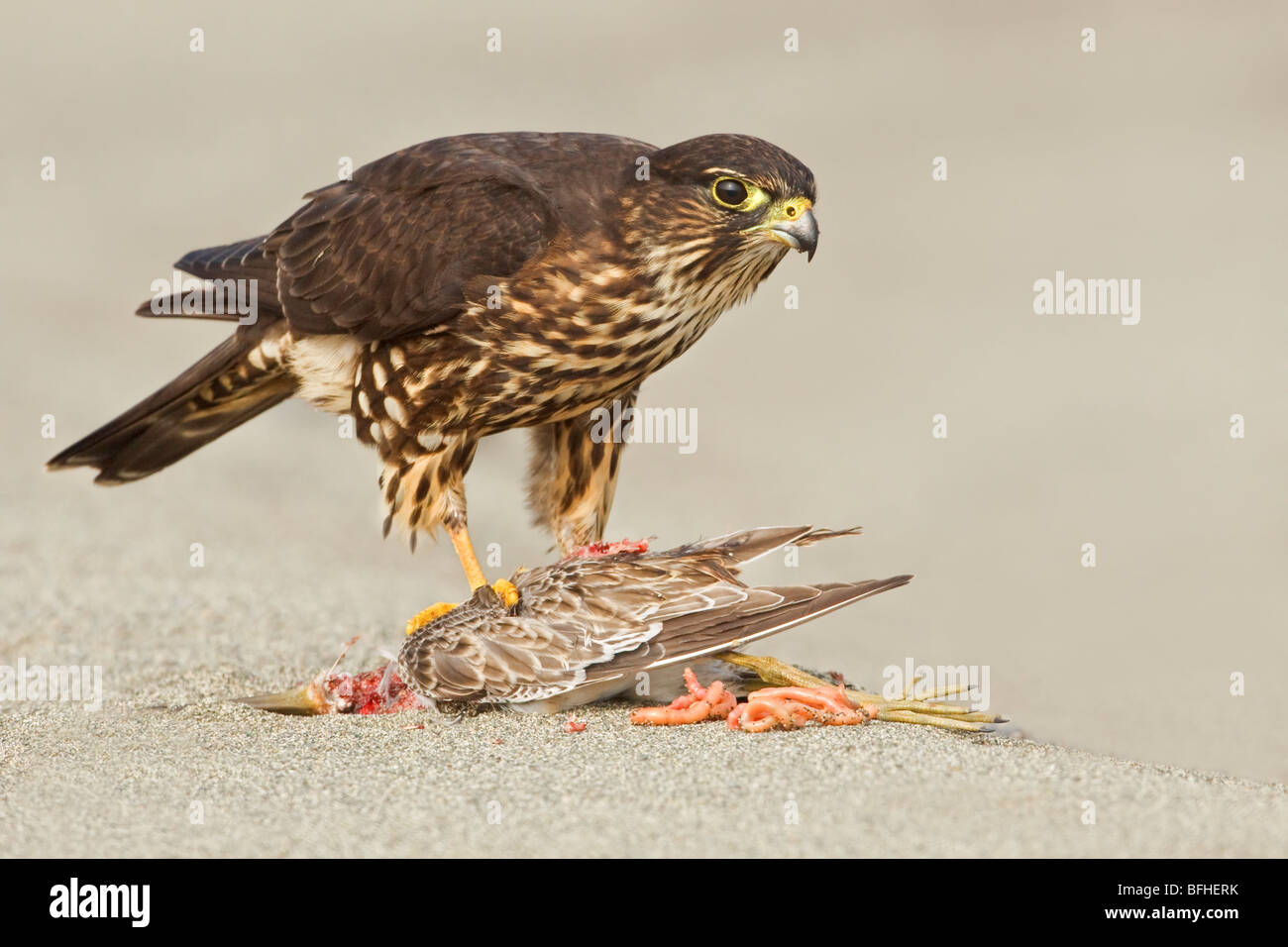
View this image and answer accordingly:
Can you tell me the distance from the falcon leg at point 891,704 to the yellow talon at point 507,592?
0.66 metres

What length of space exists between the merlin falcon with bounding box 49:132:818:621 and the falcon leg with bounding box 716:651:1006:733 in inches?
46.4

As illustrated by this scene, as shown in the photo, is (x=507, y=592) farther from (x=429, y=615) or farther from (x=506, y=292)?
(x=506, y=292)

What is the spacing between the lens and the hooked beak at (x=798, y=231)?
15.5 feet

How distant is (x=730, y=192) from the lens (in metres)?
4.83

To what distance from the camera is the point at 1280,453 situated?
9508mm

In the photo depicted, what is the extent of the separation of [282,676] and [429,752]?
5.37 feet

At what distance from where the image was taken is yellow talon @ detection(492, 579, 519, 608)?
4.59m

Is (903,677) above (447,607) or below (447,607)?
below

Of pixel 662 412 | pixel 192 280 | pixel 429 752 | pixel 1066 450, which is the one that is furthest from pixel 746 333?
pixel 429 752

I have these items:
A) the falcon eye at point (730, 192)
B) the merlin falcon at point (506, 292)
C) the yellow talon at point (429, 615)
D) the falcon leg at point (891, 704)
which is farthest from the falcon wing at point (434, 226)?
the falcon leg at point (891, 704)

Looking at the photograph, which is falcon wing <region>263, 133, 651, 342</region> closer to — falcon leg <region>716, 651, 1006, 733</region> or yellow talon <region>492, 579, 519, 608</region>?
yellow talon <region>492, 579, 519, 608</region>

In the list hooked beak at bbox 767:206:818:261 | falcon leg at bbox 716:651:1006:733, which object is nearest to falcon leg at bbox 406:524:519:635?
falcon leg at bbox 716:651:1006:733

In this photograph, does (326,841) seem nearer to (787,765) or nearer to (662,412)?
(787,765)
